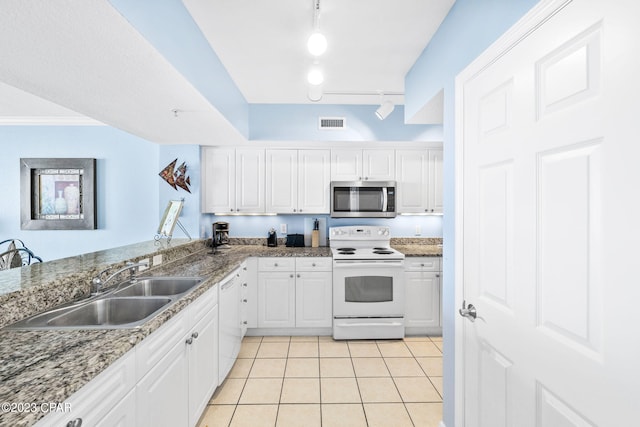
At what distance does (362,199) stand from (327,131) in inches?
35.9

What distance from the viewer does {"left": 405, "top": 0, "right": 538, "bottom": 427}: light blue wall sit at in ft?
4.42

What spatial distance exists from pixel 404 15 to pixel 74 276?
8.20 ft

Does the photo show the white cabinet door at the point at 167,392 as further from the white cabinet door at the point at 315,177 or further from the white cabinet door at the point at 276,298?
the white cabinet door at the point at 315,177

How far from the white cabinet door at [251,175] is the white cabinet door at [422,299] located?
1968mm

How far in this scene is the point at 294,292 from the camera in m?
3.20

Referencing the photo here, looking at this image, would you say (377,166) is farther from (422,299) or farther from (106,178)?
(106,178)

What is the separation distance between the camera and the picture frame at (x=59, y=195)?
3559mm

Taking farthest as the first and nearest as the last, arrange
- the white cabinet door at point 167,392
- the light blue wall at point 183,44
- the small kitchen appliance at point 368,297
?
the small kitchen appliance at point 368,297, the light blue wall at point 183,44, the white cabinet door at point 167,392

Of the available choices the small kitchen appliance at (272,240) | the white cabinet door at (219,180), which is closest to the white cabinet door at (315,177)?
the small kitchen appliance at (272,240)

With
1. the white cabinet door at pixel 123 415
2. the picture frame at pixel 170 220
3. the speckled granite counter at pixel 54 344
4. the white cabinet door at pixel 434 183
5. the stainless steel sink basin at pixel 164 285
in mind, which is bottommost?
the white cabinet door at pixel 123 415

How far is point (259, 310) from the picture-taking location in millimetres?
3189

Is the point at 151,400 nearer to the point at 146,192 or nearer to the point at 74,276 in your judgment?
the point at 74,276

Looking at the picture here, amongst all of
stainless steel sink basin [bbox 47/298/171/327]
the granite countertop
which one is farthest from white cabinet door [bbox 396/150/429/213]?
stainless steel sink basin [bbox 47/298/171/327]

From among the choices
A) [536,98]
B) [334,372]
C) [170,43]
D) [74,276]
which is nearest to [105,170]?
[74,276]
